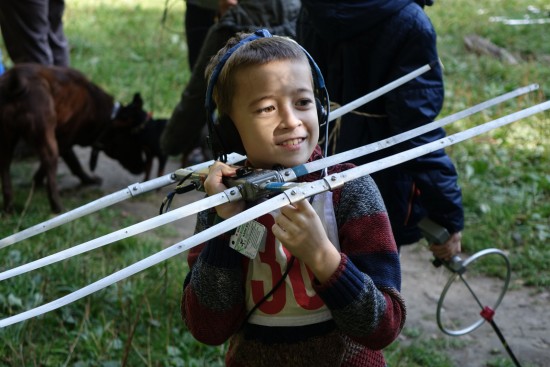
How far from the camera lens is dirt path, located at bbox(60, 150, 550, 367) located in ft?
14.0

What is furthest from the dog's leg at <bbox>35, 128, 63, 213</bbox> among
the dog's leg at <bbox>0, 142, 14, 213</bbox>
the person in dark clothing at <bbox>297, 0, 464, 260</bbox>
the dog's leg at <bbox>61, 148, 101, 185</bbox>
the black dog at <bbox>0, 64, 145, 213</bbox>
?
the person in dark clothing at <bbox>297, 0, 464, 260</bbox>

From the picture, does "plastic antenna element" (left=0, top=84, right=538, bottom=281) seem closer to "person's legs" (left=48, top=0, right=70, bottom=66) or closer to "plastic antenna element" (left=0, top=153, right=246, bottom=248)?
"plastic antenna element" (left=0, top=153, right=246, bottom=248)

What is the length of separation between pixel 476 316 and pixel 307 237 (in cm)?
337

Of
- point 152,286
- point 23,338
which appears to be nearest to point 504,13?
point 152,286

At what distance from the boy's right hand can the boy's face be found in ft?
0.39

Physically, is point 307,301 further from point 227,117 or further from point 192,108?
point 192,108

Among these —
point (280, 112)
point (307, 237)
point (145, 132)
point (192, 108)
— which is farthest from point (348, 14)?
point (145, 132)

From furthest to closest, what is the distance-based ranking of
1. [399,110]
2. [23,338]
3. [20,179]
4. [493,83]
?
1. [493,83]
2. [20,179]
3. [23,338]
4. [399,110]

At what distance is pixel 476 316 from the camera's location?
15.8 ft

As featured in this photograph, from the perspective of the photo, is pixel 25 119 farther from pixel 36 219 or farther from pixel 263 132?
pixel 263 132

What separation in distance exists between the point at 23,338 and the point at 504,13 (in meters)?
10.4

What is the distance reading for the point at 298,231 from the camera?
1736 millimetres

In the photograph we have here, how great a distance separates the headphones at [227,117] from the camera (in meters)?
1.98

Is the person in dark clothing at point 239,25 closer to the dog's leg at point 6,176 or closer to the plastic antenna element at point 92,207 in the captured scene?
the dog's leg at point 6,176
